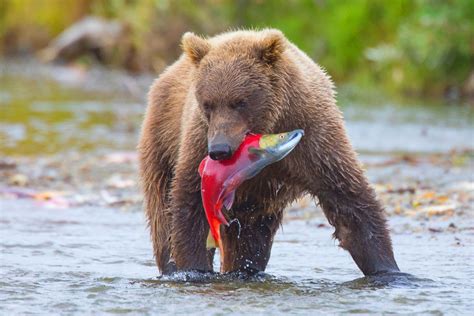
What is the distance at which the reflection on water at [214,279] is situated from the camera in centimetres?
617

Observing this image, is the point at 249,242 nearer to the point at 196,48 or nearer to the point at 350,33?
the point at 196,48

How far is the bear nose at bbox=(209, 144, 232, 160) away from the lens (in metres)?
6.28

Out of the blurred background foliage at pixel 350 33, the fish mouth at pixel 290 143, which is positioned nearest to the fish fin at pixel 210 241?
the fish mouth at pixel 290 143

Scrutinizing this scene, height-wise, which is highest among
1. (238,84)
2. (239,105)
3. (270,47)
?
(270,47)

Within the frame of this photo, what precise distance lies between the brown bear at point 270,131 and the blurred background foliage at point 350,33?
13.4 m

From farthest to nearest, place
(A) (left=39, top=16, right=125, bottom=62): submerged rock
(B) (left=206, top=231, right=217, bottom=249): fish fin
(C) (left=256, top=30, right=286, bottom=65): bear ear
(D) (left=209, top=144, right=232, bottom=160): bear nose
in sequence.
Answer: (A) (left=39, top=16, right=125, bottom=62): submerged rock, (B) (left=206, top=231, right=217, bottom=249): fish fin, (C) (left=256, top=30, right=286, bottom=65): bear ear, (D) (left=209, top=144, right=232, bottom=160): bear nose

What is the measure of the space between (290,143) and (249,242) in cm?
131

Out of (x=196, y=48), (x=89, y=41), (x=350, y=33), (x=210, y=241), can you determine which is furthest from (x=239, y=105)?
(x=89, y=41)

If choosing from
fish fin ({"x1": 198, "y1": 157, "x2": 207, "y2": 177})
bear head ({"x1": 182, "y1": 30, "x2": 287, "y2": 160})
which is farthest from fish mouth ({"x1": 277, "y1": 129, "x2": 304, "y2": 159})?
fish fin ({"x1": 198, "y1": 157, "x2": 207, "y2": 177})

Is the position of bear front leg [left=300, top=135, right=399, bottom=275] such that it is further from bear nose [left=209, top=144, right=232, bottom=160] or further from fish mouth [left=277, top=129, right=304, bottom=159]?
bear nose [left=209, top=144, right=232, bottom=160]

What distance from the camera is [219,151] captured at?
6.29 m

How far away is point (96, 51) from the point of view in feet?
104

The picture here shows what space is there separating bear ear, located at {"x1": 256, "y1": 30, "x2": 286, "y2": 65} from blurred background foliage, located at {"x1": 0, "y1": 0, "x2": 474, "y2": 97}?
13.5m

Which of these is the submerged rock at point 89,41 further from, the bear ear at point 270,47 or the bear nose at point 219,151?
the bear nose at point 219,151
